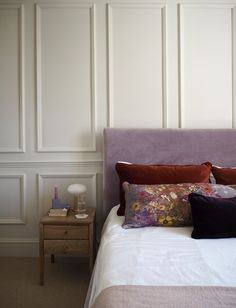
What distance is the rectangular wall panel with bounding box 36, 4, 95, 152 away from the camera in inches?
104

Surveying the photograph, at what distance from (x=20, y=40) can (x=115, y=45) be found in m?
0.92

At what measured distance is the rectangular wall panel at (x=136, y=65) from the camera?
8.61 feet

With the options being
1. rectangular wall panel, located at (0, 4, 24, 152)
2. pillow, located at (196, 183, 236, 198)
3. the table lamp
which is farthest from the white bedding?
rectangular wall panel, located at (0, 4, 24, 152)

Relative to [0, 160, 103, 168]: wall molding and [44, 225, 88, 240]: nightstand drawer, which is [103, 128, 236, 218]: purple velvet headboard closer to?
[0, 160, 103, 168]: wall molding

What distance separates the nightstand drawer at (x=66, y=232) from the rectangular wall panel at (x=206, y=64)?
137 cm

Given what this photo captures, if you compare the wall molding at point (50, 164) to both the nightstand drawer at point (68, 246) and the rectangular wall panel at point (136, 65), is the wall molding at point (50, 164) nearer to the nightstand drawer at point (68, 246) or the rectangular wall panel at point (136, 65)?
the rectangular wall panel at point (136, 65)

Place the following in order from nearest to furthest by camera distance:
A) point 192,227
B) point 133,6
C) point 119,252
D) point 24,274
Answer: point 119,252
point 192,227
point 24,274
point 133,6

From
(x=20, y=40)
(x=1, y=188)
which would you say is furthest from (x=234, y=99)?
(x=1, y=188)

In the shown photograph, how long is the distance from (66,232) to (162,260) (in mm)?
1072

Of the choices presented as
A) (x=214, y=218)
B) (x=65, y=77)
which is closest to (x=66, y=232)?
(x=214, y=218)

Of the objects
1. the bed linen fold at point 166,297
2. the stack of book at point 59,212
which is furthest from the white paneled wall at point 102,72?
the bed linen fold at point 166,297

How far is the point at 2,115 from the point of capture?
8.79 ft

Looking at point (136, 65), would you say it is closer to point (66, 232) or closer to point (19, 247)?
point (66, 232)

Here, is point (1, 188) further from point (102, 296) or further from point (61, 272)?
point (102, 296)
